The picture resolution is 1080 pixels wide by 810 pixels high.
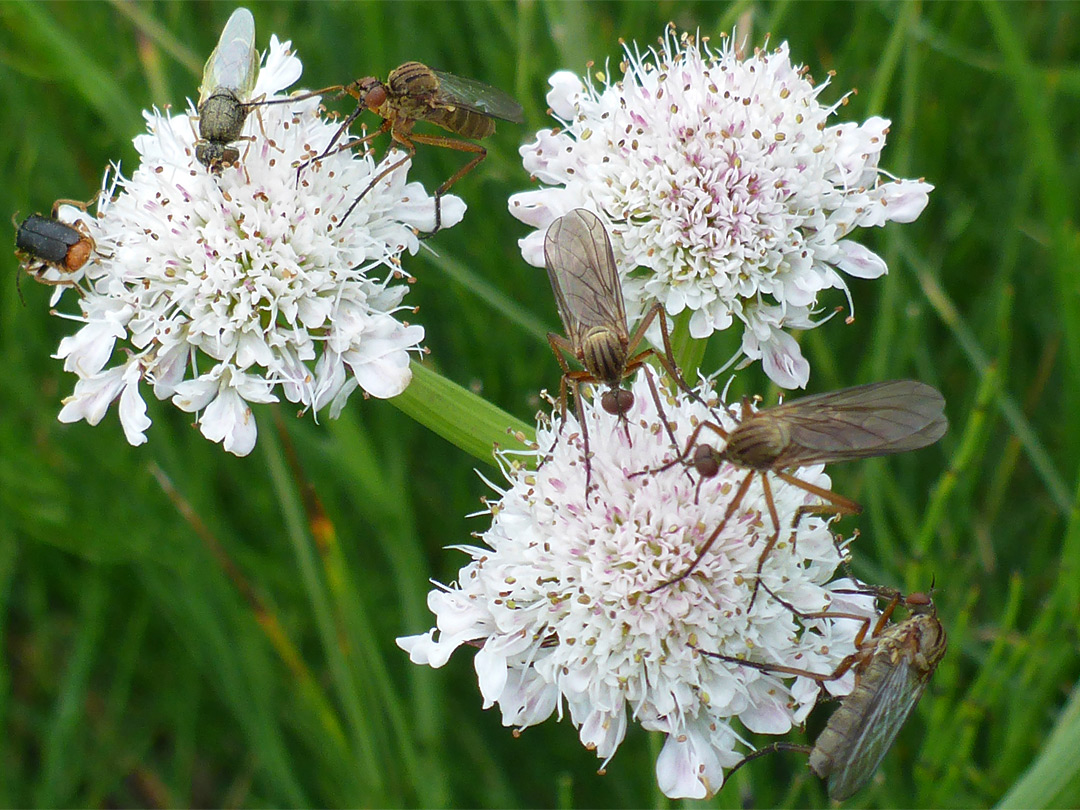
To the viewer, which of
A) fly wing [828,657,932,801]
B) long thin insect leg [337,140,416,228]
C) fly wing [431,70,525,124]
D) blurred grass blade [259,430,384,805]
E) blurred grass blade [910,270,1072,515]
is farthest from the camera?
blurred grass blade [910,270,1072,515]

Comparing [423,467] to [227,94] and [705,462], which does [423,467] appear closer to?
[227,94]

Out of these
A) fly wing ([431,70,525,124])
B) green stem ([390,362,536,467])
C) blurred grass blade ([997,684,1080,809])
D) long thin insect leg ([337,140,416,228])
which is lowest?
blurred grass blade ([997,684,1080,809])

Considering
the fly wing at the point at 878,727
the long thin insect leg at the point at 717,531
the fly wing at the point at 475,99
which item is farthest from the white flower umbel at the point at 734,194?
the fly wing at the point at 878,727

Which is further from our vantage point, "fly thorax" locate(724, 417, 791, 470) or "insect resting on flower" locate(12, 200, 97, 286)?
"insect resting on flower" locate(12, 200, 97, 286)

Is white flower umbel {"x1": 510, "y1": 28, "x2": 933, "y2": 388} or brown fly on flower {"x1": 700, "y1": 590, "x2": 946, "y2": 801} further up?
white flower umbel {"x1": 510, "y1": 28, "x2": 933, "y2": 388}

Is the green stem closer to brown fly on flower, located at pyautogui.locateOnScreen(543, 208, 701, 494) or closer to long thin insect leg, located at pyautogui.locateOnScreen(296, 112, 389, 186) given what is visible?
brown fly on flower, located at pyautogui.locateOnScreen(543, 208, 701, 494)

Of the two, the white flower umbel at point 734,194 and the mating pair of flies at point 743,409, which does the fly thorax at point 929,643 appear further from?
the white flower umbel at point 734,194

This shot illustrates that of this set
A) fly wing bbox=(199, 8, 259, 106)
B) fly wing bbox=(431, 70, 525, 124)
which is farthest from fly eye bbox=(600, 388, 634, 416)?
fly wing bbox=(199, 8, 259, 106)

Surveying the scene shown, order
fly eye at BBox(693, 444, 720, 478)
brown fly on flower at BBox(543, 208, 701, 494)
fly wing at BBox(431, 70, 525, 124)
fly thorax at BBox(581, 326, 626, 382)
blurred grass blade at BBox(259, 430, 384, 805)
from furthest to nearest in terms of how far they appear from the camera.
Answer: blurred grass blade at BBox(259, 430, 384, 805) → fly wing at BBox(431, 70, 525, 124) → brown fly on flower at BBox(543, 208, 701, 494) → fly thorax at BBox(581, 326, 626, 382) → fly eye at BBox(693, 444, 720, 478)
